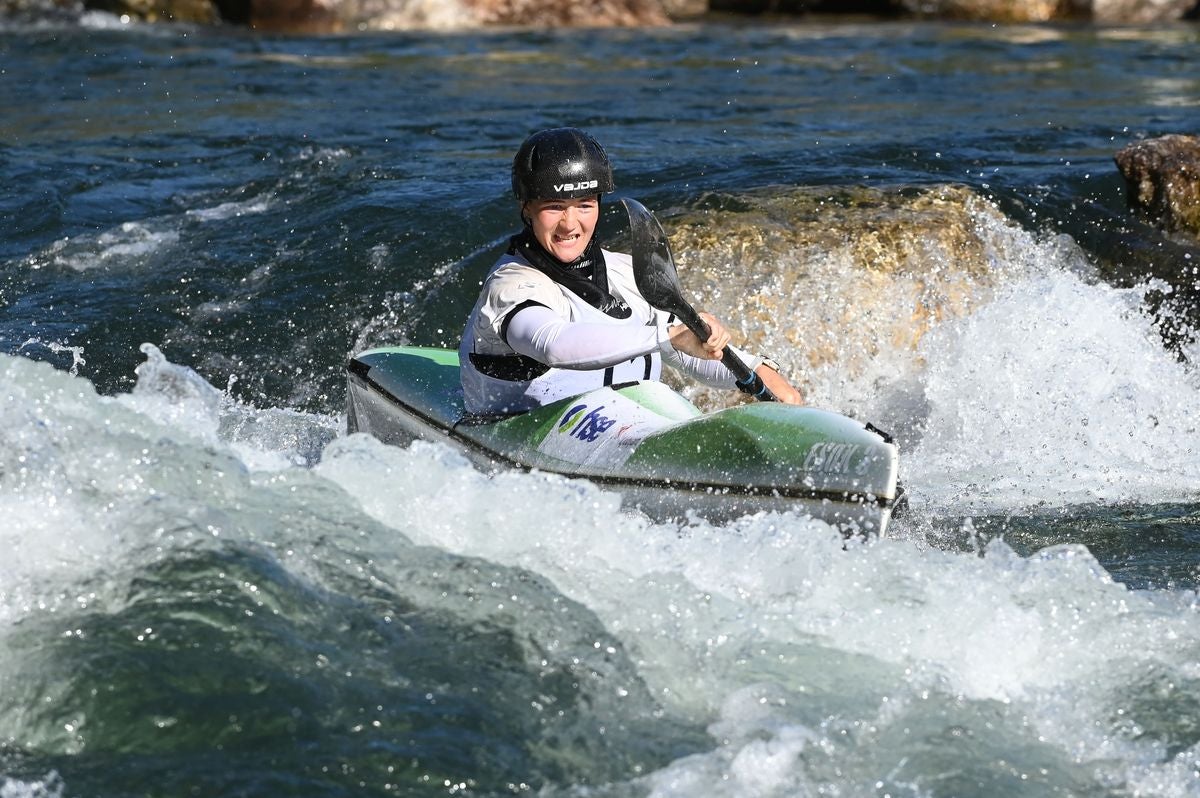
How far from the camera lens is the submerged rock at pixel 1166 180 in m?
7.71

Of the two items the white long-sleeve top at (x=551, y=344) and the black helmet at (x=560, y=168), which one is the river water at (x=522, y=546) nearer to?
the white long-sleeve top at (x=551, y=344)

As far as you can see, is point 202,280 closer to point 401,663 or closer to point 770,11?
point 401,663

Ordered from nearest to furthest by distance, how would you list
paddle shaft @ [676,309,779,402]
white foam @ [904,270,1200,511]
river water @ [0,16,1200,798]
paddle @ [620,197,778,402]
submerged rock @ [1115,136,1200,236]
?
1. river water @ [0,16,1200,798]
2. paddle @ [620,197,778,402]
3. paddle shaft @ [676,309,779,402]
4. white foam @ [904,270,1200,511]
5. submerged rock @ [1115,136,1200,236]

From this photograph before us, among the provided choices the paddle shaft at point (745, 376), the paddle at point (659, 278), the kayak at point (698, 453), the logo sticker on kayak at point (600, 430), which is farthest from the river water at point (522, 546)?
the paddle at point (659, 278)

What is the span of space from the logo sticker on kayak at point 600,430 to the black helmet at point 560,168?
2.21ft

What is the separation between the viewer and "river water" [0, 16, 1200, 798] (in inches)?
135

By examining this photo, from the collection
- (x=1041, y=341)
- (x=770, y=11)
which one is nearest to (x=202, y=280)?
(x=1041, y=341)

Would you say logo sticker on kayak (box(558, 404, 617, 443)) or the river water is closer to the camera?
the river water

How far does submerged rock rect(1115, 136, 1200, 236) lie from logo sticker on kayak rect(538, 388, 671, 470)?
13.5 ft

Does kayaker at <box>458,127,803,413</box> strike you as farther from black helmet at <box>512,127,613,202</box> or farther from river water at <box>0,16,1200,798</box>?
river water at <box>0,16,1200,798</box>

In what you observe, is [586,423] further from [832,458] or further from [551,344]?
[832,458]

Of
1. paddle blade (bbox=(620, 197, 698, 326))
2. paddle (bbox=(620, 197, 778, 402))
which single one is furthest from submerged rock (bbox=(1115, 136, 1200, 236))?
paddle blade (bbox=(620, 197, 698, 326))

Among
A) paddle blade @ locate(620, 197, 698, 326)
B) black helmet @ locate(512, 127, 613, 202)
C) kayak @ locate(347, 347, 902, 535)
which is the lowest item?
kayak @ locate(347, 347, 902, 535)

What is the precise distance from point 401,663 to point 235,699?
41cm
